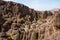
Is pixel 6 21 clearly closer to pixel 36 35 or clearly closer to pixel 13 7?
pixel 13 7

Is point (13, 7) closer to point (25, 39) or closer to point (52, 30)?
point (25, 39)

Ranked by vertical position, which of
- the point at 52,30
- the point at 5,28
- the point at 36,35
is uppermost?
the point at 52,30

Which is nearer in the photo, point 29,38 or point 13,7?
point 29,38

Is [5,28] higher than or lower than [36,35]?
lower

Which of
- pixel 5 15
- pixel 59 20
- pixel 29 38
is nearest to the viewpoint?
pixel 59 20

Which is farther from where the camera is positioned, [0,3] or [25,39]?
[0,3]

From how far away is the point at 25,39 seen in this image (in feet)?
108

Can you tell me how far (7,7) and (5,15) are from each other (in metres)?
9.12

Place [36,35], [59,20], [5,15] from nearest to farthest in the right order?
[59,20]
[36,35]
[5,15]

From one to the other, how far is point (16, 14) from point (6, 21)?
16.7 m

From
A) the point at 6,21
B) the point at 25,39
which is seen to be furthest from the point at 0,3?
the point at 25,39

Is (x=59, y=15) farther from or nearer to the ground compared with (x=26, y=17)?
farther from the ground

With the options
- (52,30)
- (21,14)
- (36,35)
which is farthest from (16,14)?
(52,30)

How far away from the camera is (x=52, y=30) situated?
21625 millimetres
